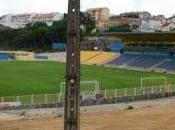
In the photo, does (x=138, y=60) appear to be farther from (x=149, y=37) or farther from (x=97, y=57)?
(x=97, y=57)

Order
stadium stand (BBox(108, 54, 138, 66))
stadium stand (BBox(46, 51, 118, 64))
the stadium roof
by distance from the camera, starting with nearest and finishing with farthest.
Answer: the stadium roof < stadium stand (BBox(108, 54, 138, 66)) < stadium stand (BBox(46, 51, 118, 64))

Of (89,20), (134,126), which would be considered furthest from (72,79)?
(89,20)

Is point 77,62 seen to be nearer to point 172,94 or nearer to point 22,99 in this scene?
point 22,99

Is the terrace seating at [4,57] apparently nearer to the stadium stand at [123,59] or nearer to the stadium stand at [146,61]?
the stadium stand at [123,59]

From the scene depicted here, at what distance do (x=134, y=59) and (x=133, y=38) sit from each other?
4.01m

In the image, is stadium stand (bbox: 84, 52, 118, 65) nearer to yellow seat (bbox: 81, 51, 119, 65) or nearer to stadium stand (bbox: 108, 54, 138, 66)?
yellow seat (bbox: 81, 51, 119, 65)

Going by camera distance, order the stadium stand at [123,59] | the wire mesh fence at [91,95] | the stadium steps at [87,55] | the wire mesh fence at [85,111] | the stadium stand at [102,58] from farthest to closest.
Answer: the stadium steps at [87,55] → the stadium stand at [102,58] → the stadium stand at [123,59] → the wire mesh fence at [91,95] → the wire mesh fence at [85,111]

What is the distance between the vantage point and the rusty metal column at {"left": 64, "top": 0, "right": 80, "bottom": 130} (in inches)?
229

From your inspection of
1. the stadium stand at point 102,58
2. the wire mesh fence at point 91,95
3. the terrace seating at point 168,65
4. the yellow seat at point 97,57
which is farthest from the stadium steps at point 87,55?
the wire mesh fence at point 91,95

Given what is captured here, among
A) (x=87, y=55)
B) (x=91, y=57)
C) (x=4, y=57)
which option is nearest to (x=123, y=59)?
(x=91, y=57)

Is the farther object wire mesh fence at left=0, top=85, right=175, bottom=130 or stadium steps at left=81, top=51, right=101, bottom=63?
stadium steps at left=81, top=51, right=101, bottom=63

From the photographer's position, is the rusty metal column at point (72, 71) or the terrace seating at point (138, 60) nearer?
the rusty metal column at point (72, 71)

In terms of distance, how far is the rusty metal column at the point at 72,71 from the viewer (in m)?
5.81

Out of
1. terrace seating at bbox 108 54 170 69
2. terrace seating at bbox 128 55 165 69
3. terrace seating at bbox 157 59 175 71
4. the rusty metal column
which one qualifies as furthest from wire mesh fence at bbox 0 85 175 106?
terrace seating at bbox 108 54 170 69
